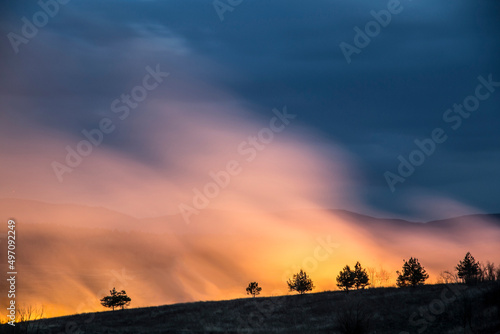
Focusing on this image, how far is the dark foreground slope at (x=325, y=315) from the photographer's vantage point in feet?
136

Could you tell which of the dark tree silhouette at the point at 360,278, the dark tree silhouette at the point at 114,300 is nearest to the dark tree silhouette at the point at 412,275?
the dark tree silhouette at the point at 360,278

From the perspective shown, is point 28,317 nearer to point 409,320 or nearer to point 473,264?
point 409,320

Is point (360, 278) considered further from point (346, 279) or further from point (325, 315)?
point (325, 315)

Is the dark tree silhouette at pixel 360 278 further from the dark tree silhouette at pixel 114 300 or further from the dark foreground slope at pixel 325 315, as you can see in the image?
the dark tree silhouette at pixel 114 300

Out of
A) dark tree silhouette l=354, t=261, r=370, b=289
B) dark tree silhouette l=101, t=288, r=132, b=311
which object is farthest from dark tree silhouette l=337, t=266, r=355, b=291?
dark tree silhouette l=101, t=288, r=132, b=311

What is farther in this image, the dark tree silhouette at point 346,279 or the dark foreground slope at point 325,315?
the dark tree silhouette at point 346,279

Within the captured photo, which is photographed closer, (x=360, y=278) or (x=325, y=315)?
(x=325, y=315)

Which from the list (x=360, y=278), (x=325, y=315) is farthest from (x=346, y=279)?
(x=325, y=315)

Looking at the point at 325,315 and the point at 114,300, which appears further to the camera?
the point at 114,300

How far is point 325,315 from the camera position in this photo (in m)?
60.2

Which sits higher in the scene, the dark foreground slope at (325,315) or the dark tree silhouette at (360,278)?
the dark tree silhouette at (360,278)

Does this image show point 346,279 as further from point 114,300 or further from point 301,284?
point 114,300

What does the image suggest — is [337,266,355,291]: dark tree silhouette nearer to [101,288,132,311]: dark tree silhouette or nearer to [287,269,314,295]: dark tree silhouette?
[287,269,314,295]: dark tree silhouette

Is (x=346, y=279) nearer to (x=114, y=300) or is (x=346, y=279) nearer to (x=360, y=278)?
(x=360, y=278)
